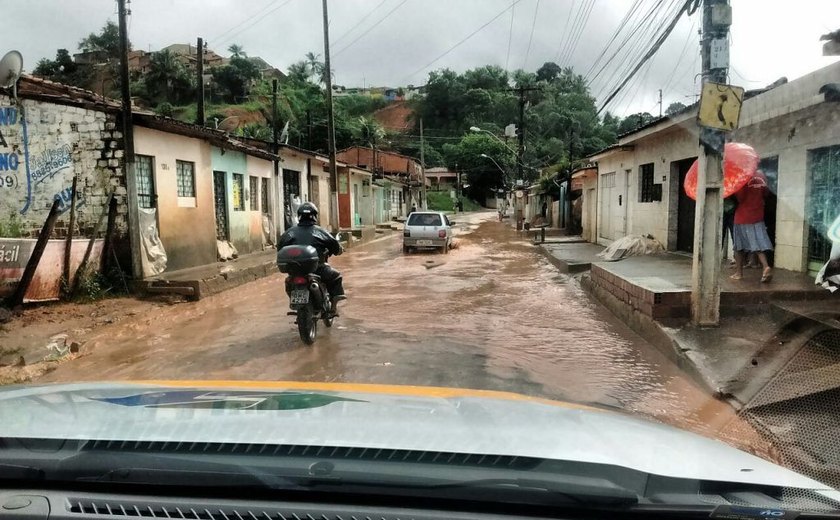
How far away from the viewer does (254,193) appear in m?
19.8

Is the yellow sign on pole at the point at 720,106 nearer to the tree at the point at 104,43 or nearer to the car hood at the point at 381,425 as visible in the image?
the car hood at the point at 381,425

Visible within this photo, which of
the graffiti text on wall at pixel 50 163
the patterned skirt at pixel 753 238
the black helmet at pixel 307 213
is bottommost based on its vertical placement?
the patterned skirt at pixel 753 238

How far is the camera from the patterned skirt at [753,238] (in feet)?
26.5

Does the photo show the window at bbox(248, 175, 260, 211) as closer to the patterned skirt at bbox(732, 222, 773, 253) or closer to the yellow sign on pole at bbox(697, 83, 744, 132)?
the patterned skirt at bbox(732, 222, 773, 253)

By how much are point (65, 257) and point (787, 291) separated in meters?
10.4

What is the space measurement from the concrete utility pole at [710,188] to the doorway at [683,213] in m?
7.67

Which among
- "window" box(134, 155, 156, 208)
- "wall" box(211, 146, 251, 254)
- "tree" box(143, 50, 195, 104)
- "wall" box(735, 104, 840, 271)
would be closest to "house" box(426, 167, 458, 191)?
"tree" box(143, 50, 195, 104)

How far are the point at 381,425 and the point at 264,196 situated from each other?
2002cm

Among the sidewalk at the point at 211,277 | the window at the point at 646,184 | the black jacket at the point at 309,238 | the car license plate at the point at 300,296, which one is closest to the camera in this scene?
the car license plate at the point at 300,296

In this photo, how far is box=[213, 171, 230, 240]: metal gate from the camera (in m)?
16.8

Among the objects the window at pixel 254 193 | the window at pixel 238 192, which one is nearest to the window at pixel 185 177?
the window at pixel 238 192

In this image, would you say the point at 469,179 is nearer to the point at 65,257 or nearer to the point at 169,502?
the point at 65,257

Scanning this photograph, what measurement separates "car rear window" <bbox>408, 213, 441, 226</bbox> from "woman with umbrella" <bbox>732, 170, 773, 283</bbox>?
13541 millimetres

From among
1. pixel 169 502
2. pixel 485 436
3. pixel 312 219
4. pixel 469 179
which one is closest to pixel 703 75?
pixel 312 219
